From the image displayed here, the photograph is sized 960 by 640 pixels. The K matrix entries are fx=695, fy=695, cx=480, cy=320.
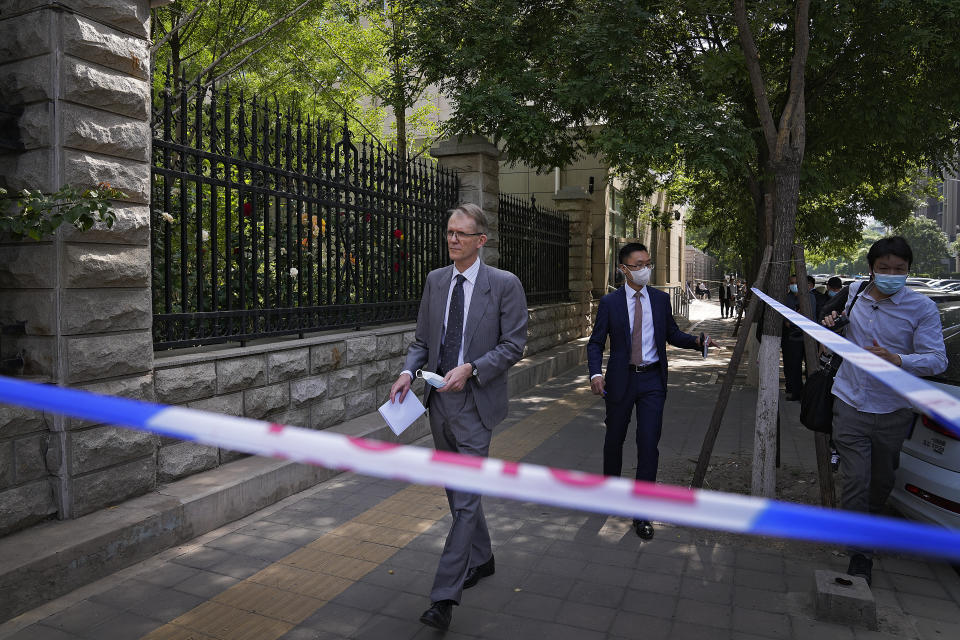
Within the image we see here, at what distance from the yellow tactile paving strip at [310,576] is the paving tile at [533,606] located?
2.95 feet

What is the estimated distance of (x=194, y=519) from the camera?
14.4 ft

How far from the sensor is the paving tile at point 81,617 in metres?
3.28

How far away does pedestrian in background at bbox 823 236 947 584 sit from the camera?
12.6ft

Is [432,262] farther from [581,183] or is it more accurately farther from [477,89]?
[581,183]

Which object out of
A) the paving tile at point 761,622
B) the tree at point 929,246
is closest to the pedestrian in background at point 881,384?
the paving tile at point 761,622

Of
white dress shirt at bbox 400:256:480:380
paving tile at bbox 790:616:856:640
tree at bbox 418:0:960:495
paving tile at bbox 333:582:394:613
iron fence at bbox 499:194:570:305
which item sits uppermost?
tree at bbox 418:0:960:495

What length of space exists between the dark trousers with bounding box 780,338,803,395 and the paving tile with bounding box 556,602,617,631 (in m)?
7.25

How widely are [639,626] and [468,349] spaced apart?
1.61 metres

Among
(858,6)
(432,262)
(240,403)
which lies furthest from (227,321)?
(858,6)

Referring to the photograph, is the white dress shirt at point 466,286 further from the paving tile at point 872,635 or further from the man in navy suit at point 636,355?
the paving tile at point 872,635

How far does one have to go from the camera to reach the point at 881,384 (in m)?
3.83

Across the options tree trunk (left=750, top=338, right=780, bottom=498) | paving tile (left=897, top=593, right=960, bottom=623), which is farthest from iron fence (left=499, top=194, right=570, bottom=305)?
paving tile (left=897, top=593, right=960, bottom=623)

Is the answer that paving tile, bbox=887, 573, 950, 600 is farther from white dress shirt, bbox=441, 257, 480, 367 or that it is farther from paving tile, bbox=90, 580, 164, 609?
paving tile, bbox=90, 580, 164, 609

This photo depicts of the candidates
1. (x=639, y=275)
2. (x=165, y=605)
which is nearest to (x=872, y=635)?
(x=639, y=275)
